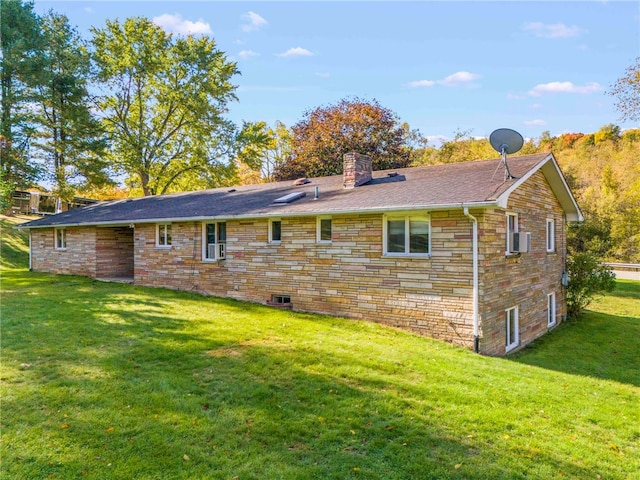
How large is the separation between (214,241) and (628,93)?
22.4 metres

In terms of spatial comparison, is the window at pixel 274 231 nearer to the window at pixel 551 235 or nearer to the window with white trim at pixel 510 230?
the window with white trim at pixel 510 230

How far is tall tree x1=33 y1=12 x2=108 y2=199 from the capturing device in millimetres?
25047

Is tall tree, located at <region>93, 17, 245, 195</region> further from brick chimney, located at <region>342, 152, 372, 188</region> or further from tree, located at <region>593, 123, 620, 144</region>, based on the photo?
tree, located at <region>593, 123, 620, 144</region>

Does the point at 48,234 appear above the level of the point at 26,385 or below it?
above

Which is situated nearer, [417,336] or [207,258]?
[417,336]

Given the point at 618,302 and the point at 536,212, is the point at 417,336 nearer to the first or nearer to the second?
the point at 536,212

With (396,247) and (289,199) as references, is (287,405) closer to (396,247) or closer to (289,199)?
(396,247)

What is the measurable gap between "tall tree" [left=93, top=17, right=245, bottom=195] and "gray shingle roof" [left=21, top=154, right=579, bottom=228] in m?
14.4

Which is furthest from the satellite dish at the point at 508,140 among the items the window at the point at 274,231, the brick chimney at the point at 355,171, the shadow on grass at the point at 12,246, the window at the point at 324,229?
the shadow on grass at the point at 12,246

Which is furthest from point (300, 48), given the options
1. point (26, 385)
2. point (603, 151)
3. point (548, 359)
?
point (603, 151)

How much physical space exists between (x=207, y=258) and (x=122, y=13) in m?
26.5

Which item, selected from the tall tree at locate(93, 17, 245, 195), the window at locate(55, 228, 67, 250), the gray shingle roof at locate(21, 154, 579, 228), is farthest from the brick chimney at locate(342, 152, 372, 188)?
the tall tree at locate(93, 17, 245, 195)

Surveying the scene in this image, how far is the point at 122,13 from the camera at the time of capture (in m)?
29.9

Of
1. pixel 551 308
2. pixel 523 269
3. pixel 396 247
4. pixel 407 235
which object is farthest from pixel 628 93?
pixel 396 247
